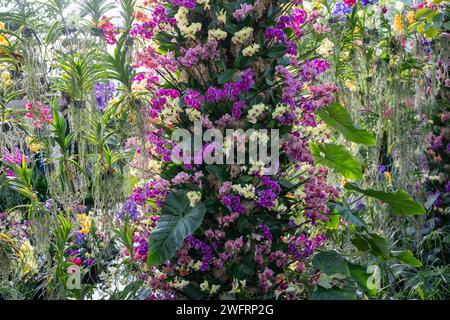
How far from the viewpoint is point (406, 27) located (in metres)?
3.19

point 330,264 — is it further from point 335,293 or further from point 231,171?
Result: point 231,171

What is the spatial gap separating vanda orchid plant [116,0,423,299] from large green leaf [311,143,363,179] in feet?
0.83

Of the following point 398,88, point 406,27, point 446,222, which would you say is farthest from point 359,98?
point 446,222

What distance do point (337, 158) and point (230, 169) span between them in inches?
23.6

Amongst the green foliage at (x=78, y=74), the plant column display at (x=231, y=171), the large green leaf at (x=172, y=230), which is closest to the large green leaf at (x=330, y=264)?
the plant column display at (x=231, y=171)

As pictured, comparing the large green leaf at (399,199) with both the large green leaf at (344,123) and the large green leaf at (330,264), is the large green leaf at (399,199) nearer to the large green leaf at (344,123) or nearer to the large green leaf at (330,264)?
the large green leaf at (344,123)

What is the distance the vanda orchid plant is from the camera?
1673 mm

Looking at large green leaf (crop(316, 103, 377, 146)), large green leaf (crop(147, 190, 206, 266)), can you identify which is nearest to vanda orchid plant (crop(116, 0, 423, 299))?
large green leaf (crop(147, 190, 206, 266))

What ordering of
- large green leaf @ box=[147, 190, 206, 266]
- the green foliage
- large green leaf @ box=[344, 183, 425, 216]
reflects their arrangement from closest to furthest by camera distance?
large green leaf @ box=[147, 190, 206, 266], large green leaf @ box=[344, 183, 425, 216], the green foliage

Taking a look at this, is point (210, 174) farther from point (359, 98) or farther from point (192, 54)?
point (359, 98)

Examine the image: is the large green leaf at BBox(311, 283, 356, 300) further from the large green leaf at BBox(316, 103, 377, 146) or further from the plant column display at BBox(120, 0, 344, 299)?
the large green leaf at BBox(316, 103, 377, 146)

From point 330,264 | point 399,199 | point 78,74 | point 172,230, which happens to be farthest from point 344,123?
point 78,74

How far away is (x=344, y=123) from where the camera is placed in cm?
210
